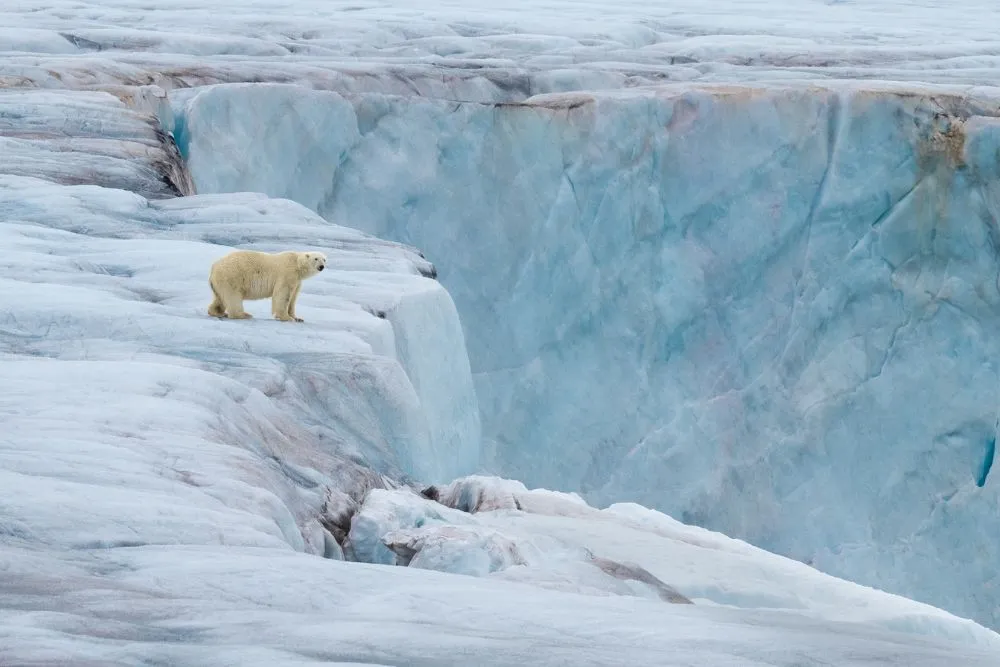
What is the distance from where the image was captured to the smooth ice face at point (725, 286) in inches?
429

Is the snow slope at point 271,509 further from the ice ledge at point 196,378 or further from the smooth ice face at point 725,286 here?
the smooth ice face at point 725,286

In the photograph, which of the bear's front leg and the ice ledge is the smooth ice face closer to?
the ice ledge

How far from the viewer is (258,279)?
5613 millimetres

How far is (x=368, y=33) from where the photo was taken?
46.6ft

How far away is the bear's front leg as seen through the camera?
565 cm

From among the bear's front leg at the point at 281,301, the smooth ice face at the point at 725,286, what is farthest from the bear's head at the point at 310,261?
the smooth ice face at the point at 725,286

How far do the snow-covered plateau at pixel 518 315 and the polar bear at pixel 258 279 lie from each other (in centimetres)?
9

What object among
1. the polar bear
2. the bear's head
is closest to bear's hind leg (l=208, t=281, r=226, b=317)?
the polar bear

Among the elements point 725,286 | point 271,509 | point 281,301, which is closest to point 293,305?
point 281,301

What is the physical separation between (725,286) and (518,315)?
1.81 meters

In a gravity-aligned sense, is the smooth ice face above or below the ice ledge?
below

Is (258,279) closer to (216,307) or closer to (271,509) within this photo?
(216,307)

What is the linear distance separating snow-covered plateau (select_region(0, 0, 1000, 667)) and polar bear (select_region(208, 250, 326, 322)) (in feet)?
0.28

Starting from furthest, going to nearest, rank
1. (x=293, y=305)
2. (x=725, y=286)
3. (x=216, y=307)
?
(x=725, y=286)
(x=293, y=305)
(x=216, y=307)
